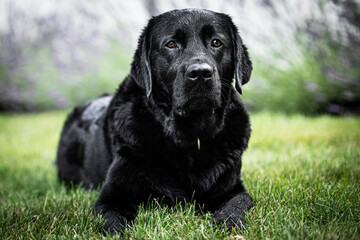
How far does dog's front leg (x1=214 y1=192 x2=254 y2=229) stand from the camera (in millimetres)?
1993

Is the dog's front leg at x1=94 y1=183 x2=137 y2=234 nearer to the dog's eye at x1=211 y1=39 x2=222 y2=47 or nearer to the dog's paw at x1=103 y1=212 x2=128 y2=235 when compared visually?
the dog's paw at x1=103 y1=212 x2=128 y2=235

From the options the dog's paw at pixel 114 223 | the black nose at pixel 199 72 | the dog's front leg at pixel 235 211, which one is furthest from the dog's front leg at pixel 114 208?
the black nose at pixel 199 72

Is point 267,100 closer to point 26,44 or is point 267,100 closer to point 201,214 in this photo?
point 201,214

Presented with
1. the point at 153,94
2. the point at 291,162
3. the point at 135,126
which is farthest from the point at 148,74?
the point at 291,162


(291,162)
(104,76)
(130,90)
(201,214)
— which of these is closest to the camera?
(201,214)

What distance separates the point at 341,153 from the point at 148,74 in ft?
8.13

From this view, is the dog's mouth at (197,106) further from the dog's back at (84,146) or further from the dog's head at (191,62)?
the dog's back at (84,146)

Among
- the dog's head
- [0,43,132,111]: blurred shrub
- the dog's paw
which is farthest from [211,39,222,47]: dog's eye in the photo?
[0,43,132,111]: blurred shrub

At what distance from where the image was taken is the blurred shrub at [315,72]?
636cm

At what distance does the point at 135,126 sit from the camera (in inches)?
97.6

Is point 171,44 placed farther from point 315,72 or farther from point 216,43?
point 315,72

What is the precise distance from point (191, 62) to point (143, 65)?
506 millimetres

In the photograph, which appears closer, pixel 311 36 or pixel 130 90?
pixel 130 90

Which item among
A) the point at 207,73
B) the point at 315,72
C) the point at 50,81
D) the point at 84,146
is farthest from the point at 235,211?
the point at 50,81
